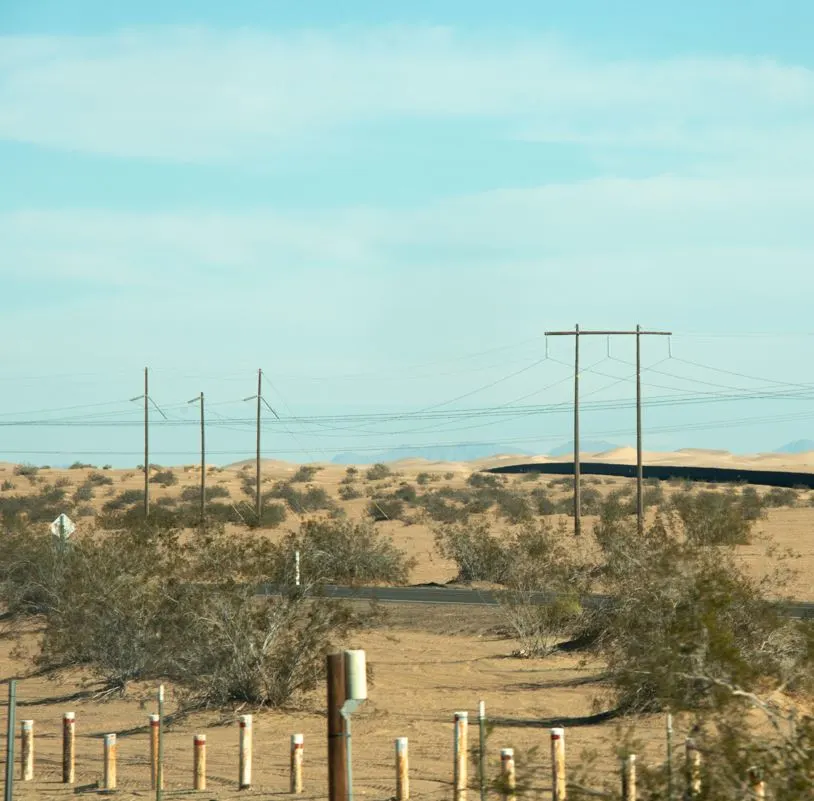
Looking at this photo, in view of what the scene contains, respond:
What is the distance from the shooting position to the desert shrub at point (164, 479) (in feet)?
345

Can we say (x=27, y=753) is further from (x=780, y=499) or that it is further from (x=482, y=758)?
(x=780, y=499)

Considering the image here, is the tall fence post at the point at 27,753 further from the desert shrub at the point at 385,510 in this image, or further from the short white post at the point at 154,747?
the desert shrub at the point at 385,510

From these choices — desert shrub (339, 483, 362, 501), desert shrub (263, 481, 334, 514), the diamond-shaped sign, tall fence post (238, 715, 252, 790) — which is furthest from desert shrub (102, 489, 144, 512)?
tall fence post (238, 715, 252, 790)

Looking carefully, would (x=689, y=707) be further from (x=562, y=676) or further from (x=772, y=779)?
(x=562, y=676)

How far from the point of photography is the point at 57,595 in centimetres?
3381

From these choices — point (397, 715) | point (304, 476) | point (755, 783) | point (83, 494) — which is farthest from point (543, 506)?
point (755, 783)

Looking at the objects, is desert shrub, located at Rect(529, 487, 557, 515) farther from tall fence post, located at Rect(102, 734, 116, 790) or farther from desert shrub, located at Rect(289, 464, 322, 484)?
tall fence post, located at Rect(102, 734, 116, 790)

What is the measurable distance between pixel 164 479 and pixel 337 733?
9852cm

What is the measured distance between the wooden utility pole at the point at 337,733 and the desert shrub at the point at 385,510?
59.2 m

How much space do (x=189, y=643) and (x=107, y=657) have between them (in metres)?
2.94

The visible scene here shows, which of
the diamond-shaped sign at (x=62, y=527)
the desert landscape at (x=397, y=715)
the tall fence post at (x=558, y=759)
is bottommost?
the desert landscape at (x=397, y=715)

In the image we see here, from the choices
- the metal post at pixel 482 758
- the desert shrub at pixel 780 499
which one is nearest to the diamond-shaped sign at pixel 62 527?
the metal post at pixel 482 758

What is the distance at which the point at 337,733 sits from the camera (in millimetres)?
11828

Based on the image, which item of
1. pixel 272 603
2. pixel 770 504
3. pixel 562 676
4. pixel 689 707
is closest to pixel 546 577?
pixel 562 676
